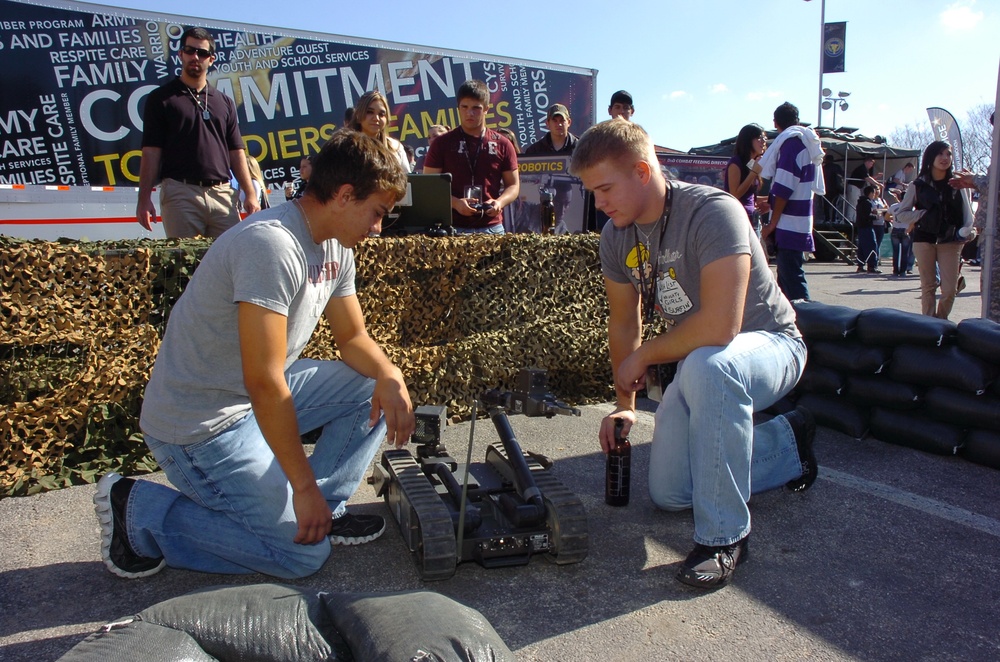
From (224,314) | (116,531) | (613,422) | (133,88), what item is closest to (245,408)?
(224,314)

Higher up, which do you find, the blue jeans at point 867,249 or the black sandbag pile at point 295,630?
the black sandbag pile at point 295,630

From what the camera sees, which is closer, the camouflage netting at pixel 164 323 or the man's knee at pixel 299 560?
the man's knee at pixel 299 560

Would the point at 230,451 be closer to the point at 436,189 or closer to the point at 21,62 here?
the point at 436,189

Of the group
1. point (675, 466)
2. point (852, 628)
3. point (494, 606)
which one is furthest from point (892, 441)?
point (494, 606)

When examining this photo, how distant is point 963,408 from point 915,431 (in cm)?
30

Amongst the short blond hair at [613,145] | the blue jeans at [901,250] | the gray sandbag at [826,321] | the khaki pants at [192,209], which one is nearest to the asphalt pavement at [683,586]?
the gray sandbag at [826,321]

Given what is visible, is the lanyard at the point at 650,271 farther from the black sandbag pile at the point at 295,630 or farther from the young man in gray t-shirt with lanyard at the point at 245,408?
the black sandbag pile at the point at 295,630

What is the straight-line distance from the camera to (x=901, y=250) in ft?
49.1

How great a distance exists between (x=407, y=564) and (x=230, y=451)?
83 cm

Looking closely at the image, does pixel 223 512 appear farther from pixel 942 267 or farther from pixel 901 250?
pixel 901 250

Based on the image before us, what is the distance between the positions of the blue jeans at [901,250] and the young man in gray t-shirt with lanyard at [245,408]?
14.9 meters

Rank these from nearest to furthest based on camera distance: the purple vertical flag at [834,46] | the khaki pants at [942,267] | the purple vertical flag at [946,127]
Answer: the khaki pants at [942,267] → the purple vertical flag at [946,127] → the purple vertical flag at [834,46]

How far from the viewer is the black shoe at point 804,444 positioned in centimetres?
347

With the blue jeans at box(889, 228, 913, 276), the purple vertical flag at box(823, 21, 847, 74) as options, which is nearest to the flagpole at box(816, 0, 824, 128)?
the purple vertical flag at box(823, 21, 847, 74)
